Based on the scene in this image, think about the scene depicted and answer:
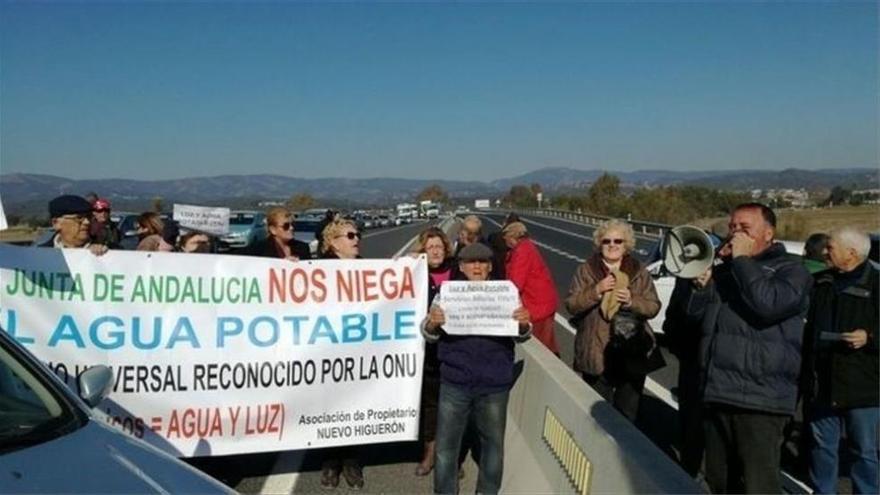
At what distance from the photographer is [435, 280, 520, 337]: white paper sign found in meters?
5.10

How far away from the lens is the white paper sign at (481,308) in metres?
5.10

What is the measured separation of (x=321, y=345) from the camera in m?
5.95

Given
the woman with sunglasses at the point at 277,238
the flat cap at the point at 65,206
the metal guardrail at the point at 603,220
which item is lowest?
the metal guardrail at the point at 603,220

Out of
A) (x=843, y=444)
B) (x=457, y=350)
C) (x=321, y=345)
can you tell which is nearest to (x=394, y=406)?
(x=321, y=345)

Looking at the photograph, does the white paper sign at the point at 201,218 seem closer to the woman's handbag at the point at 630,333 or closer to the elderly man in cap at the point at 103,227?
the elderly man in cap at the point at 103,227

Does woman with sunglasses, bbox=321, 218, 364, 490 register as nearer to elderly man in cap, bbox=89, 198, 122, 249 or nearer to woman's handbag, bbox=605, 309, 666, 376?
woman's handbag, bbox=605, 309, 666, 376

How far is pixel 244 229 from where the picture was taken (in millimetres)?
30609

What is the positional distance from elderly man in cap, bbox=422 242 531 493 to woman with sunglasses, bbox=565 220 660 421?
0.65 m

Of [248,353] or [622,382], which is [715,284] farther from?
[248,353]

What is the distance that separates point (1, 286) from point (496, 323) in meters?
3.25

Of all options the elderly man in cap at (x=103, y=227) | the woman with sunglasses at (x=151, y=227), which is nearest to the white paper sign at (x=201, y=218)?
the elderly man in cap at (x=103, y=227)

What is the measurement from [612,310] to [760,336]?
1400 millimetres

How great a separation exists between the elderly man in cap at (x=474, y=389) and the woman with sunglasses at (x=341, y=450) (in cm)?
90

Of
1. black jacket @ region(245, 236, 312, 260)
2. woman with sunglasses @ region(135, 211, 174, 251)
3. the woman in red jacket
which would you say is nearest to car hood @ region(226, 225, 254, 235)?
woman with sunglasses @ region(135, 211, 174, 251)
